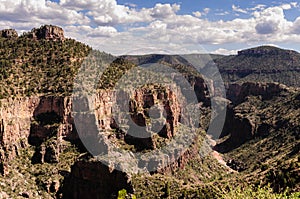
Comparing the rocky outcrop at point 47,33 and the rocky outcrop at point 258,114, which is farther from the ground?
the rocky outcrop at point 47,33

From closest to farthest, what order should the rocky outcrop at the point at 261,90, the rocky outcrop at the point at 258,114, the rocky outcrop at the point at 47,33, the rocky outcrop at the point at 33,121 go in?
1. the rocky outcrop at the point at 33,121
2. the rocky outcrop at the point at 47,33
3. the rocky outcrop at the point at 258,114
4. the rocky outcrop at the point at 261,90

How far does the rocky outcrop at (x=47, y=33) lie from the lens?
4104 inches

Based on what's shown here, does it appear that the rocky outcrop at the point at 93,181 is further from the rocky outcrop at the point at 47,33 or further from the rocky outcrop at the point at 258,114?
the rocky outcrop at the point at 258,114

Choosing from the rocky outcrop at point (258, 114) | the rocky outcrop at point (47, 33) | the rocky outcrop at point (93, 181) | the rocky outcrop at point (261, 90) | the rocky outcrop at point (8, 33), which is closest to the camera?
the rocky outcrop at point (93, 181)

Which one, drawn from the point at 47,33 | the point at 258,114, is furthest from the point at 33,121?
the point at 258,114

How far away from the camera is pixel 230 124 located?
166 metres

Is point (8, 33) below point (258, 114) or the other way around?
the other way around

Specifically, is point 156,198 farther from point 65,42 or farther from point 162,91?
point 65,42

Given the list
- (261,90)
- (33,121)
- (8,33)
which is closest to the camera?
(33,121)

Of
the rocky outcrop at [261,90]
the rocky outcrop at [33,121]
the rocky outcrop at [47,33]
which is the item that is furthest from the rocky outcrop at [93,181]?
the rocky outcrop at [261,90]

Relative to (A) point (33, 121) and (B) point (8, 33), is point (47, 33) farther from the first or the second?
(A) point (33, 121)

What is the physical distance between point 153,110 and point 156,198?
27146 mm

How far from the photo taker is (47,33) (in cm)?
10431

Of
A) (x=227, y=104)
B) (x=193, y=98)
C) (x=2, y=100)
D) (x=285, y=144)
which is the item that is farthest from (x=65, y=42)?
(x=227, y=104)
